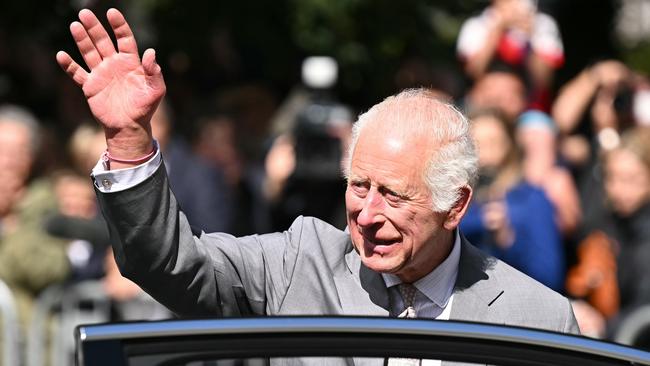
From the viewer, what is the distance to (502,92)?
8.74 meters

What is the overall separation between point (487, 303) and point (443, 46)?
7.16 meters

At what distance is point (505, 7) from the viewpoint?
9180 mm

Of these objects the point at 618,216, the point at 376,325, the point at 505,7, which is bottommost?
the point at 618,216

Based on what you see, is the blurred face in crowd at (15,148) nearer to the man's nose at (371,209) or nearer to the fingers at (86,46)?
the fingers at (86,46)

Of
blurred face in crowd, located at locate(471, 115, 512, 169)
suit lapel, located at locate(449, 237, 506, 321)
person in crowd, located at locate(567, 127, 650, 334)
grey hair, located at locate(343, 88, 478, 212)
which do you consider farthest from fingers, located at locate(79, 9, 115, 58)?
person in crowd, located at locate(567, 127, 650, 334)

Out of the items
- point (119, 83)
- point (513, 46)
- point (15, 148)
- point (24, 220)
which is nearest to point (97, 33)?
point (119, 83)

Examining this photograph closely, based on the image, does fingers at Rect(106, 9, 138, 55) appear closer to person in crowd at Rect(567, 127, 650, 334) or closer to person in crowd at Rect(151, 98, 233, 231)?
person in crowd at Rect(567, 127, 650, 334)

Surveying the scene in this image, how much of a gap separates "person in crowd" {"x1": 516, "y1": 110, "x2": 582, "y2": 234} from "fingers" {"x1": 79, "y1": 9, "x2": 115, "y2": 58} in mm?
4630

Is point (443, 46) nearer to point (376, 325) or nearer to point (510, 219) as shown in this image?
point (510, 219)

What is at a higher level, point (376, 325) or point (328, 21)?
point (376, 325)

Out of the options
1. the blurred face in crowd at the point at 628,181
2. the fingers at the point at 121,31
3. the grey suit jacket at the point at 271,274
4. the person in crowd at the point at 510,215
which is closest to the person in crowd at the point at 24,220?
the person in crowd at the point at 510,215

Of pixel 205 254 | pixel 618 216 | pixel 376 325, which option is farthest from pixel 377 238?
pixel 618 216

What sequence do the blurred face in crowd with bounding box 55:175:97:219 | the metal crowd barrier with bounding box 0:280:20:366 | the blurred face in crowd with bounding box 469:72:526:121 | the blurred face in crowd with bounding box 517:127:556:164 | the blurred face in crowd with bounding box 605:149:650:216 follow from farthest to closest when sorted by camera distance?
the blurred face in crowd with bounding box 469:72:526:121
the blurred face in crowd with bounding box 517:127:556:164
the blurred face in crowd with bounding box 55:175:97:219
the blurred face in crowd with bounding box 605:149:650:216
the metal crowd barrier with bounding box 0:280:20:366

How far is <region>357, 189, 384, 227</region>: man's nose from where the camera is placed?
3.98m
